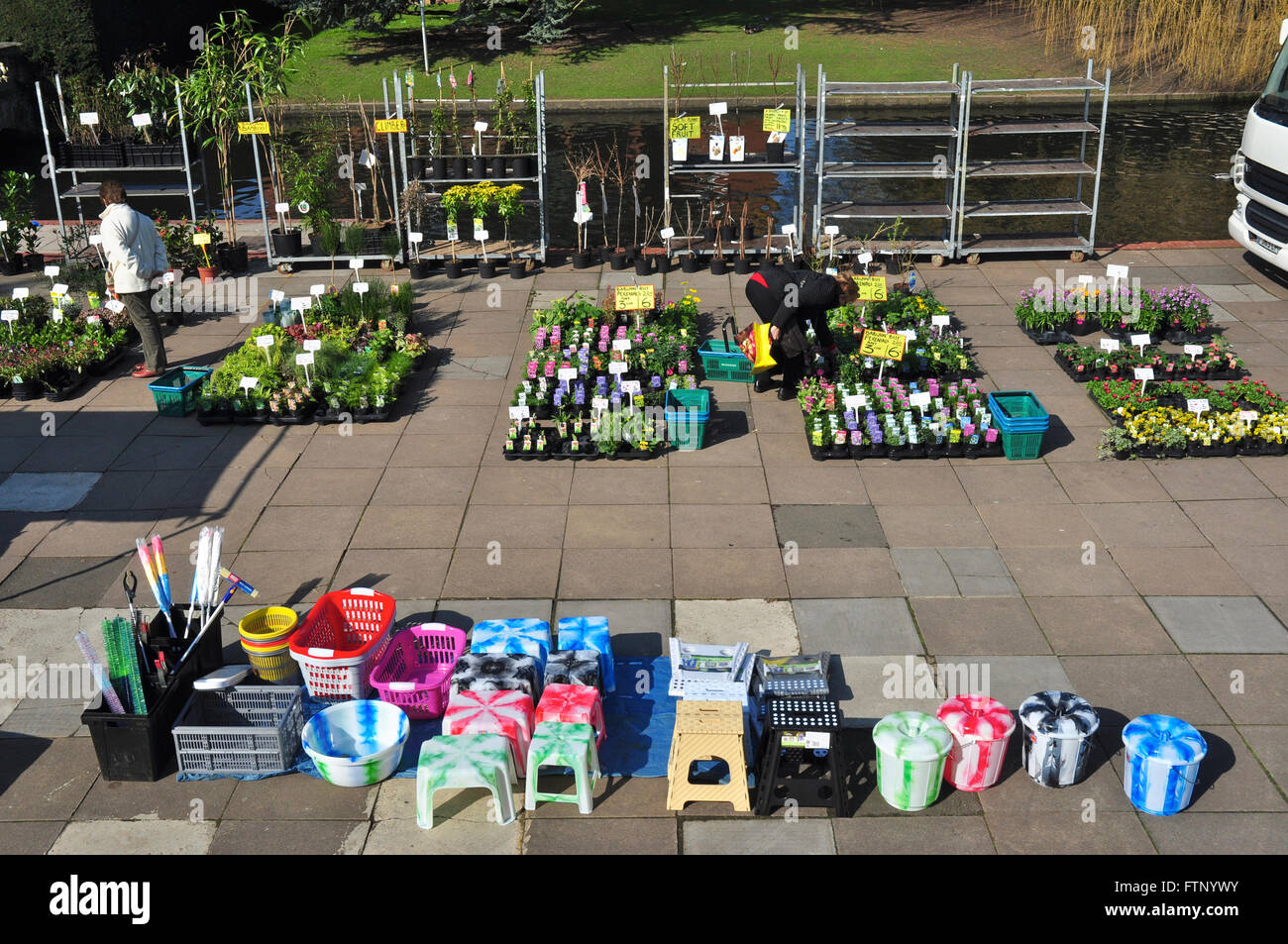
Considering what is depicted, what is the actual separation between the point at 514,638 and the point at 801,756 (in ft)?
5.97

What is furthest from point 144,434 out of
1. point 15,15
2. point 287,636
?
point 15,15

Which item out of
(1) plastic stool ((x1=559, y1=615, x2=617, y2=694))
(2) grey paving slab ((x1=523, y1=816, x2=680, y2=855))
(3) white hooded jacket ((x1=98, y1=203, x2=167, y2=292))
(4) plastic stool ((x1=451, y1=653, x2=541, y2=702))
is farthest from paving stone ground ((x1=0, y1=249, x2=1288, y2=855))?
Answer: (3) white hooded jacket ((x1=98, y1=203, x2=167, y2=292))

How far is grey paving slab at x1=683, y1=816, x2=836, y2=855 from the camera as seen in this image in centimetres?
602

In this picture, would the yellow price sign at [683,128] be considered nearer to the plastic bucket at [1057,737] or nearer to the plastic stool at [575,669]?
the plastic stool at [575,669]

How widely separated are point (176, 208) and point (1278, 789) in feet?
63.0

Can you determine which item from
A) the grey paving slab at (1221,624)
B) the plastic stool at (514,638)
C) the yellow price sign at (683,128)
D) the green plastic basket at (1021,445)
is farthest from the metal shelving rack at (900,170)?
the plastic stool at (514,638)

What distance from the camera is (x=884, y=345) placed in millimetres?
10492

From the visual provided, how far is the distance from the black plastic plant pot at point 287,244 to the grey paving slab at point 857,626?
939 centimetres

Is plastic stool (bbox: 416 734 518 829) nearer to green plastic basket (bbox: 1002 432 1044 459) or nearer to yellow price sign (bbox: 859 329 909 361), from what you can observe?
green plastic basket (bbox: 1002 432 1044 459)

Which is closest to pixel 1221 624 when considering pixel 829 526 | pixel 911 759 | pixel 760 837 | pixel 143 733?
pixel 829 526

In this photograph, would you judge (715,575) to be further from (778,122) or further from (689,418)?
(778,122)

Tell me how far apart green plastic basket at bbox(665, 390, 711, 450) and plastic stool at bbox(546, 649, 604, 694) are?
3555mm

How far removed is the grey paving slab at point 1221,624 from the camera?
7.49 m

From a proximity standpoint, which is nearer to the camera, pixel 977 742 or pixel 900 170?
pixel 977 742
